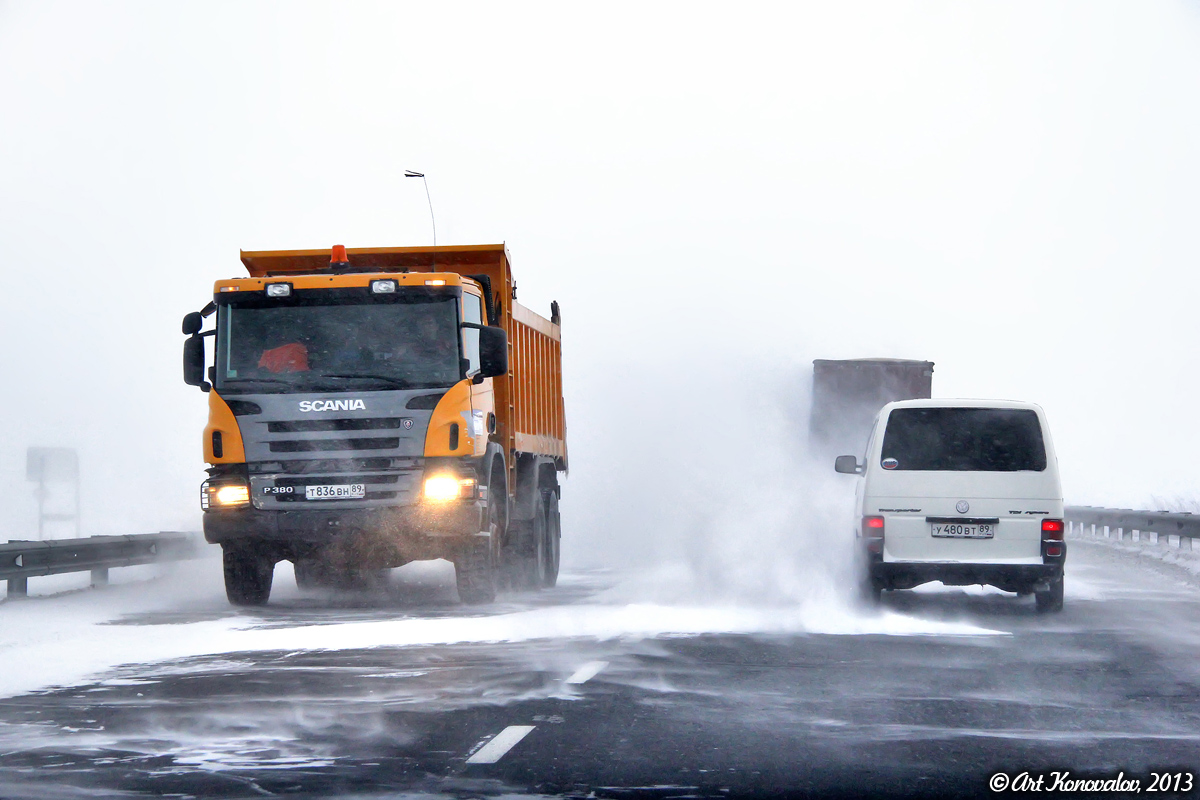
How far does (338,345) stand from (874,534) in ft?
16.6

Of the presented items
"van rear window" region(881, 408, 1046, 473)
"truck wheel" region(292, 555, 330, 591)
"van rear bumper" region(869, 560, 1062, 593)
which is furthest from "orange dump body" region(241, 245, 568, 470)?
"van rear bumper" region(869, 560, 1062, 593)

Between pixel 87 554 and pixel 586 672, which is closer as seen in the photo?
pixel 586 672

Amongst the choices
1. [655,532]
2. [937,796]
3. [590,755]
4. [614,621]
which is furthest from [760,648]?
[655,532]

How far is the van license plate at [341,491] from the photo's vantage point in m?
14.6

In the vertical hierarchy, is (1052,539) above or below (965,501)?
below

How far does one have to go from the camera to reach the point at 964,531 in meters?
14.5

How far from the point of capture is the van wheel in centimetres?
1472

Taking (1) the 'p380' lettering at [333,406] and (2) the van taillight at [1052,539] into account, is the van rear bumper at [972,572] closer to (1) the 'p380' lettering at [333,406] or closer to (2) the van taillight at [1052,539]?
(2) the van taillight at [1052,539]

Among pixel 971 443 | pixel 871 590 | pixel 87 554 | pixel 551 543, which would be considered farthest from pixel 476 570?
pixel 87 554

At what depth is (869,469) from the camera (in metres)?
15.0

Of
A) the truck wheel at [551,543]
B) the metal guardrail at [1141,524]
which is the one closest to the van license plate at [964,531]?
the truck wheel at [551,543]

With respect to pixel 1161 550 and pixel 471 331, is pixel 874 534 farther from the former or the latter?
pixel 1161 550

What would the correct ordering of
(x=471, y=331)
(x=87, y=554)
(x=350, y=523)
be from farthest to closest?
(x=87, y=554)
(x=471, y=331)
(x=350, y=523)

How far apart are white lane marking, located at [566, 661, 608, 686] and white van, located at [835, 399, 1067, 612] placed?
4.65 meters
